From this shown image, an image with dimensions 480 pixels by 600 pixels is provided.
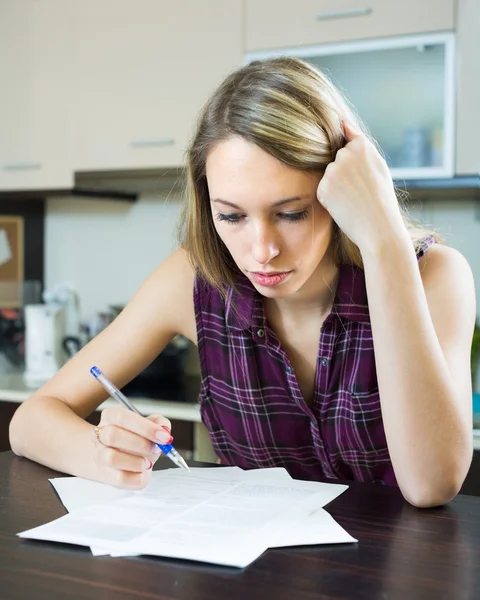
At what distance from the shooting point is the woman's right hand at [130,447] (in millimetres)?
989

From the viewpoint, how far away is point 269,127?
1077mm

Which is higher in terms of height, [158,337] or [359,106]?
→ [359,106]

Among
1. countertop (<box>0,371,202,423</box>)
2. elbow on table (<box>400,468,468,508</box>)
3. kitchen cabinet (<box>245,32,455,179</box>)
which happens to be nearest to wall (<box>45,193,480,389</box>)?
countertop (<box>0,371,202,423</box>)

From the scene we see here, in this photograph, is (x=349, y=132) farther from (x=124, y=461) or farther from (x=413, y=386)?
(x=124, y=461)

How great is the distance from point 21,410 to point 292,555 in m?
0.69

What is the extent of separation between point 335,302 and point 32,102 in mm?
1870

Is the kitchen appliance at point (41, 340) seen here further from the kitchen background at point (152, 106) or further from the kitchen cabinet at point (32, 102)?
the kitchen cabinet at point (32, 102)

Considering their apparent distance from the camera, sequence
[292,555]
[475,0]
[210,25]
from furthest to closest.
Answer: [210,25] → [475,0] → [292,555]

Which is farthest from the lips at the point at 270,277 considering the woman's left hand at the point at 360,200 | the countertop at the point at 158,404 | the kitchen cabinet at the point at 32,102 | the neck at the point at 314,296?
the kitchen cabinet at the point at 32,102

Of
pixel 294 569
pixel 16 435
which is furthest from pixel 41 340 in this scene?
pixel 294 569

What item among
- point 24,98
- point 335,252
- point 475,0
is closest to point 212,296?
point 335,252

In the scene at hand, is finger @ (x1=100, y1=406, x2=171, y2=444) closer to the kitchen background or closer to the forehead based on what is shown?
the forehead

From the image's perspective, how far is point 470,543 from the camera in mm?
826

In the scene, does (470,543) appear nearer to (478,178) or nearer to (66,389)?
(66,389)
